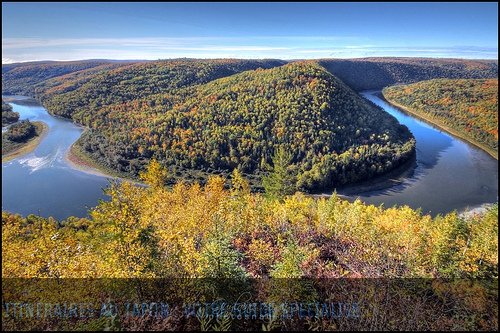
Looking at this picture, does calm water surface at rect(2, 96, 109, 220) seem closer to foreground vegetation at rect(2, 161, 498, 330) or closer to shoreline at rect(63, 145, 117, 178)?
shoreline at rect(63, 145, 117, 178)

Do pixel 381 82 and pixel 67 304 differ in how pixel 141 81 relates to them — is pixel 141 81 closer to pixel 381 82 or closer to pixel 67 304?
pixel 67 304

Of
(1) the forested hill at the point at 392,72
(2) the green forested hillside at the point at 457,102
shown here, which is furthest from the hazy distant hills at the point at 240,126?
(1) the forested hill at the point at 392,72

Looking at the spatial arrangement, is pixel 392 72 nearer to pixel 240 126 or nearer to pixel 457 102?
pixel 457 102

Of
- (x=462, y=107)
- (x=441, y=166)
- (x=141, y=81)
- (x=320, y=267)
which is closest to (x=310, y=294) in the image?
(x=320, y=267)

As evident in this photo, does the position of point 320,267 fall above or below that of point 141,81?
below

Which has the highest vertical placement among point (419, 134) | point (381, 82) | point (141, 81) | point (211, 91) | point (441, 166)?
point (381, 82)

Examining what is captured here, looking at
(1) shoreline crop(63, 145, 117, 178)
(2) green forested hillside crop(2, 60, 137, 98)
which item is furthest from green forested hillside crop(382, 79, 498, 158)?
(2) green forested hillside crop(2, 60, 137, 98)

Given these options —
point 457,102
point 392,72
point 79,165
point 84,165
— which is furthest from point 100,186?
point 392,72
